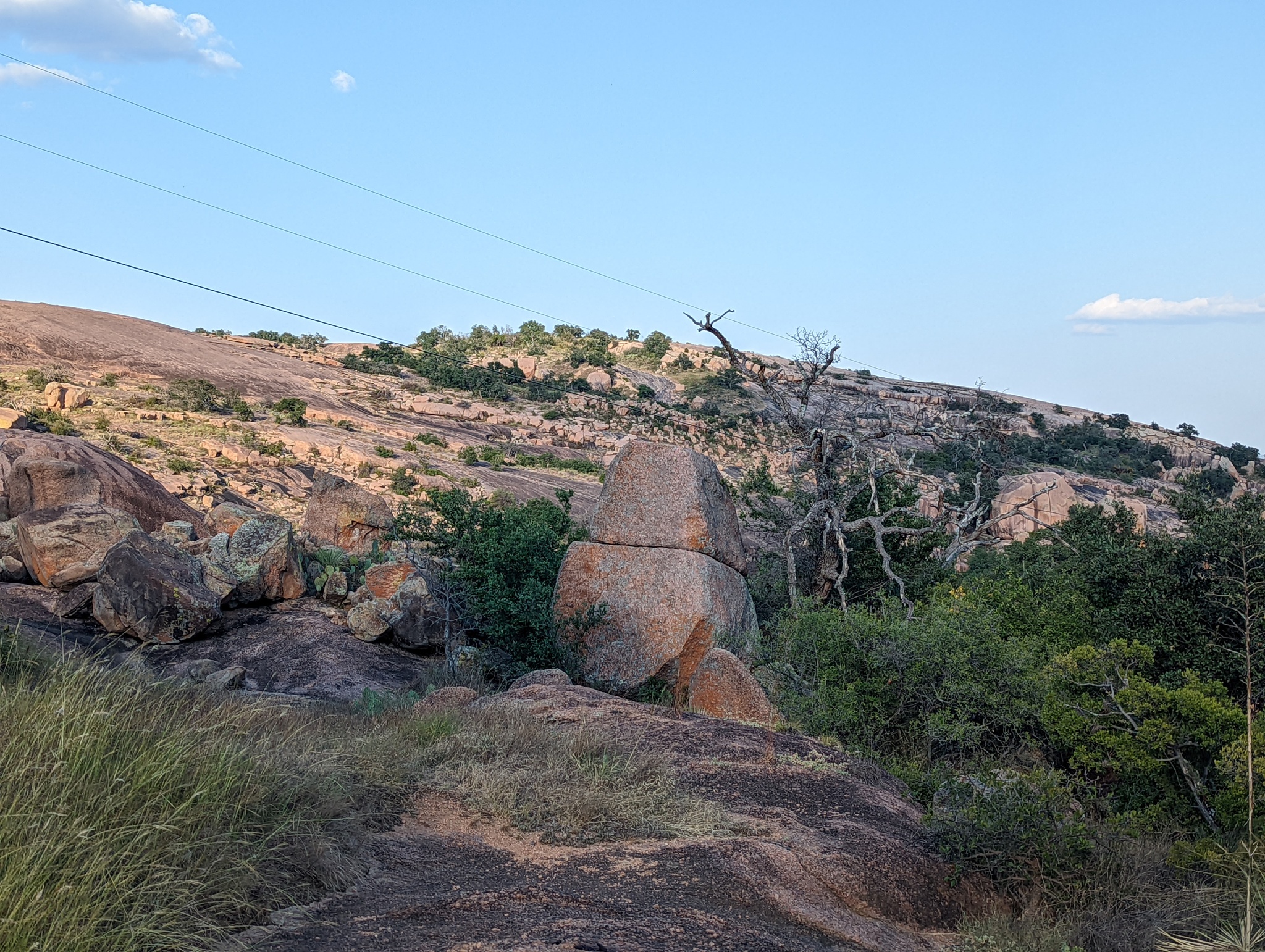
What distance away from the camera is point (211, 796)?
4543mm

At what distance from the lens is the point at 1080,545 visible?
423 inches

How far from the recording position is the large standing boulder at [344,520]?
17.0 m

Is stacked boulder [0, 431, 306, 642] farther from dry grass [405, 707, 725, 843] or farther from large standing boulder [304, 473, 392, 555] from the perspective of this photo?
dry grass [405, 707, 725, 843]

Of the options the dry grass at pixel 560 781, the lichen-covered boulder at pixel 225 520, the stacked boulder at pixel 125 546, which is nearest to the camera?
the dry grass at pixel 560 781

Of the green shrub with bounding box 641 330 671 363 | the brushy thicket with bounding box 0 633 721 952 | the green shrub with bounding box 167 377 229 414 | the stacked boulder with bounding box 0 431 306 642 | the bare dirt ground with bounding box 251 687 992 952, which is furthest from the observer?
the green shrub with bounding box 641 330 671 363

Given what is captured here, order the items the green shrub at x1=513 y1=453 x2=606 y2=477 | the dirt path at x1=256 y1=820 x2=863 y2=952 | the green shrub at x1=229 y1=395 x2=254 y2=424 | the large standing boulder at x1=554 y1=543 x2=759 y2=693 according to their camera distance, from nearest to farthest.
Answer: the dirt path at x1=256 y1=820 x2=863 y2=952
the large standing boulder at x1=554 y1=543 x2=759 y2=693
the green shrub at x1=229 y1=395 x2=254 y2=424
the green shrub at x1=513 y1=453 x2=606 y2=477

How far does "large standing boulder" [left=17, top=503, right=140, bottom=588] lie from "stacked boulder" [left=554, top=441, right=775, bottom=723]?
6.38 m

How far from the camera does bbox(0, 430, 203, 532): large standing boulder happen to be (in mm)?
15250

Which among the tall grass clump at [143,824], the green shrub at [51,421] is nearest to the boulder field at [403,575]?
the tall grass clump at [143,824]

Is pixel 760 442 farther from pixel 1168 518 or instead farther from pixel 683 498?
pixel 683 498

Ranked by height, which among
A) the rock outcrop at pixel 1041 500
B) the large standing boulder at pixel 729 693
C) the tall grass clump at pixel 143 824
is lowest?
the large standing boulder at pixel 729 693

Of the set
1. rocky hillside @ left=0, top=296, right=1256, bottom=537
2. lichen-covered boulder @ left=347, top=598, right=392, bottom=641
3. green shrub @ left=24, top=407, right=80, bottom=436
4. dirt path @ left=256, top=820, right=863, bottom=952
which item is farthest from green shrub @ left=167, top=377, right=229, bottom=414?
dirt path @ left=256, top=820, right=863, bottom=952

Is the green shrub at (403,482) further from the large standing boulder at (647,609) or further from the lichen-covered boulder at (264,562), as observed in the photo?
the large standing boulder at (647,609)

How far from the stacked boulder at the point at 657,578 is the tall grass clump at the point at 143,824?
6.60 m
